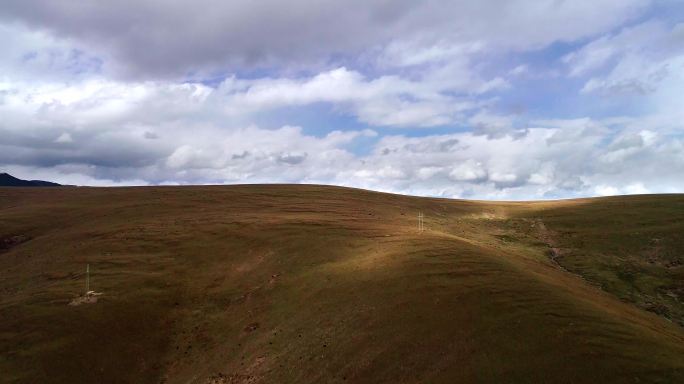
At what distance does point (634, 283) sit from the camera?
50.3m

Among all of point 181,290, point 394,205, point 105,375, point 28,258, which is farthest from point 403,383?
point 394,205

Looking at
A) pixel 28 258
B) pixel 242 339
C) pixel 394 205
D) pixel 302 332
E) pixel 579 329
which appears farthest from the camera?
pixel 394 205

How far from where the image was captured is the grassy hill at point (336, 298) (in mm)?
26734

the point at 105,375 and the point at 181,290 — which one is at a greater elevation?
the point at 181,290

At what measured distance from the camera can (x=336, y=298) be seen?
37688 millimetres

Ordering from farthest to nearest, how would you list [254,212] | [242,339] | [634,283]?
1. [254,212]
2. [634,283]
3. [242,339]

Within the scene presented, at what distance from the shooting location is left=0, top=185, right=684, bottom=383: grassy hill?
87.7 ft

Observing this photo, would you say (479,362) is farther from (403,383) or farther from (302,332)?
(302,332)

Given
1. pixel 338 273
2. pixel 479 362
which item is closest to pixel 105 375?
pixel 338 273

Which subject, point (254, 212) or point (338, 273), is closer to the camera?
point (338, 273)

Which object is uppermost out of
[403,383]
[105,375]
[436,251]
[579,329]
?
[436,251]

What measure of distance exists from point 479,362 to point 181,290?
104 feet

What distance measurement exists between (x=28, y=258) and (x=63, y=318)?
22895mm

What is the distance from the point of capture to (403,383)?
993 inches
